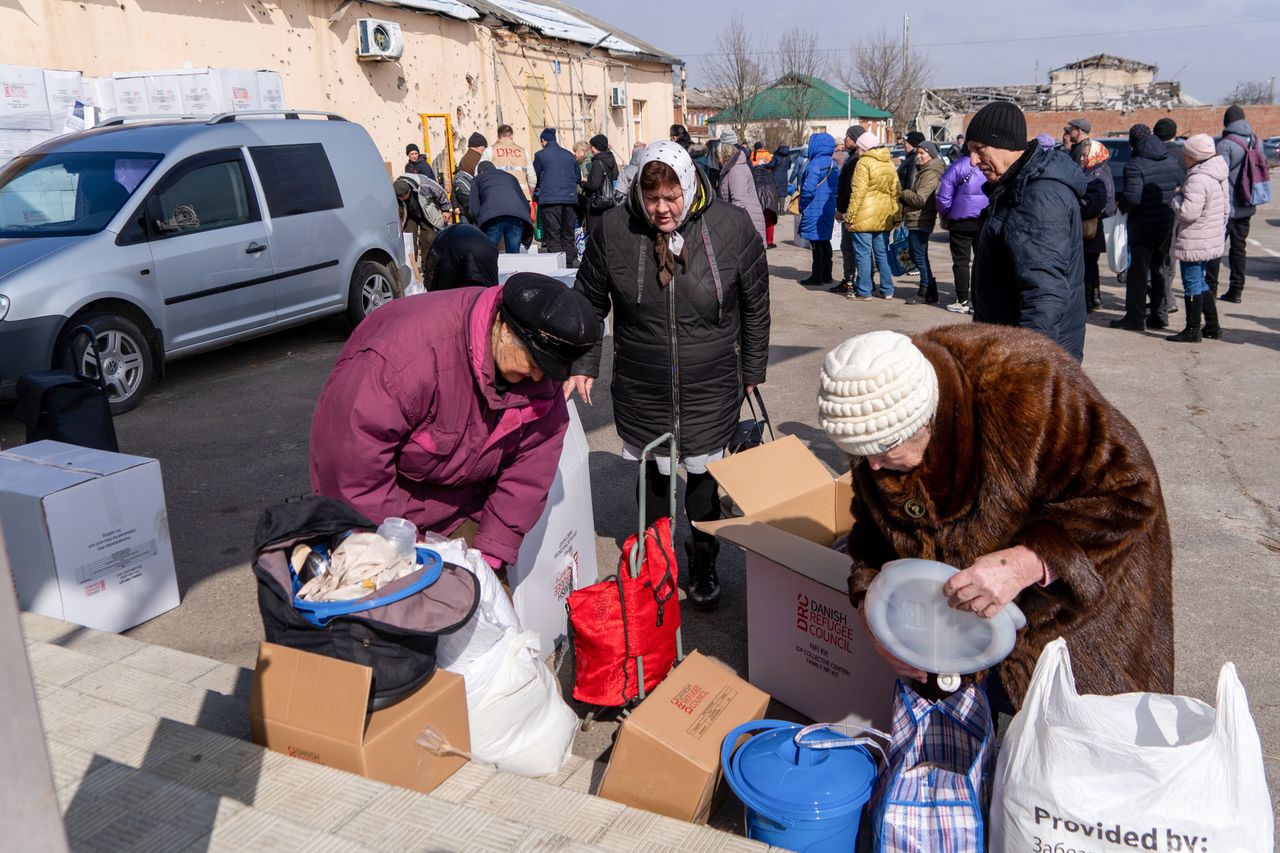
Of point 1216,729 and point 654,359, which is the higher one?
point 654,359

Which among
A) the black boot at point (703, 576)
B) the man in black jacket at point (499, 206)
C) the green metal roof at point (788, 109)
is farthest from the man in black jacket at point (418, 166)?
the green metal roof at point (788, 109)

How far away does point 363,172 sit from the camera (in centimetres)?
950

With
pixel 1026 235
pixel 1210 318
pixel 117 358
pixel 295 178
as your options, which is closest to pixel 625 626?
pixel 1026 235

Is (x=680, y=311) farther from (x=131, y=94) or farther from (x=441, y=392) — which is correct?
(x=131, y=94)

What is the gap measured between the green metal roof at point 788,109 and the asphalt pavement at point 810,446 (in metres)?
26.8

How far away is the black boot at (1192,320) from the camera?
29.3 feet

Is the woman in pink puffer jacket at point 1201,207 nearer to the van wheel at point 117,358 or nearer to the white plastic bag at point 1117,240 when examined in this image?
the white plastic bag at point 1117,240

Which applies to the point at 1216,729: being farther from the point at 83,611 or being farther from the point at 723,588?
the point at 83,611

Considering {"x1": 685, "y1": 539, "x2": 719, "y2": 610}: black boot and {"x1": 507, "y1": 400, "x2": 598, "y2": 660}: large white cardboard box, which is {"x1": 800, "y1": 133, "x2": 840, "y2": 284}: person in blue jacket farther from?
{"x1": 507, "y1": 400, "x2": 598, "y2": 660}: large white cardboard box

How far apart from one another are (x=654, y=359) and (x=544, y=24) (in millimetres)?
19653

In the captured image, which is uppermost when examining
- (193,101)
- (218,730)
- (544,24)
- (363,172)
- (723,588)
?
(544,24)

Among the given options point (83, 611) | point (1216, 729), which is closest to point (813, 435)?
point (83, 611)

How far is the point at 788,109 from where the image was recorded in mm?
36844

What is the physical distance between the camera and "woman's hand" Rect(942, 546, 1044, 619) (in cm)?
213
